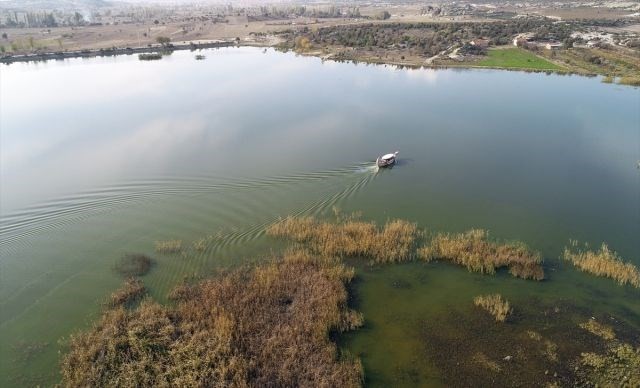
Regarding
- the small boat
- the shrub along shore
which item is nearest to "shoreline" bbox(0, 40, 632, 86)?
the small boat

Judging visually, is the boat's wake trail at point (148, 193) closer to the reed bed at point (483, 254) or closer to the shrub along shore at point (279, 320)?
the shrub along shore at point (279, 320)

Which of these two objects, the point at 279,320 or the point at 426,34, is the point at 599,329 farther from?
the point at 426,34

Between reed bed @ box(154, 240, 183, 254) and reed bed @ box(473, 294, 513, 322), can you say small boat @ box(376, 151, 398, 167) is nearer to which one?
reed bed @ box(473, 294, 513, 322)

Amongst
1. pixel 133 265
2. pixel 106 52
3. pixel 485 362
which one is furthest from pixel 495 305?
pixel 106 52

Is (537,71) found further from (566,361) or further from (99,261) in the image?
(99,261)

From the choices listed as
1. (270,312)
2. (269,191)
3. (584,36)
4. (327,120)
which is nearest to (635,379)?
(270,312)

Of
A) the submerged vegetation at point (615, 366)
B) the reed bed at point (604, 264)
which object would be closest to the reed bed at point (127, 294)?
the submerged vegetation at point (615, 366)
